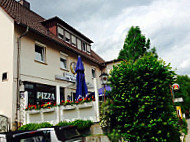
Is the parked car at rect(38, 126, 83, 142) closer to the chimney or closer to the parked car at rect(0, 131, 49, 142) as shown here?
the parked car at rect(0, 131, 49, 142)

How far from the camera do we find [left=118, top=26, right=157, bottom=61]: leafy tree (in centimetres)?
2152

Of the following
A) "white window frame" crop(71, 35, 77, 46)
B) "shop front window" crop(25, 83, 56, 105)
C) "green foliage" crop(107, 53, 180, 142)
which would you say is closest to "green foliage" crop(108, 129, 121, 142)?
"green foliage" crop(107, 53, 180, 142)

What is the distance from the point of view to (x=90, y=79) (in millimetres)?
19734

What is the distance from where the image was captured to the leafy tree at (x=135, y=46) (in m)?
21.5

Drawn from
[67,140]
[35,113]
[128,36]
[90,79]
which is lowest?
[67,140]

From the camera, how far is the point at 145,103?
6523 mm

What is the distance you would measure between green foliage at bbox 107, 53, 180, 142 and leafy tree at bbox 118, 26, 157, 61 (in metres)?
14.4

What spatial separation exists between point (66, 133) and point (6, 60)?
728cm

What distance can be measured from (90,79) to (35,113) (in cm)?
1019

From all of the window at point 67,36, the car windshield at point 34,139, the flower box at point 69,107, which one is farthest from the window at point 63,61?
the car windshield at point 34,139

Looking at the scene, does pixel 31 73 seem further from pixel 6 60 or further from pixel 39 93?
pixel 6 60

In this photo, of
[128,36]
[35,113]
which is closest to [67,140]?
[35,113]

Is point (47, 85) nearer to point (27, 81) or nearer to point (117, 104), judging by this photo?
point (27, 81)

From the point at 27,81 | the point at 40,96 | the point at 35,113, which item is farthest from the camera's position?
the point at 40,96
